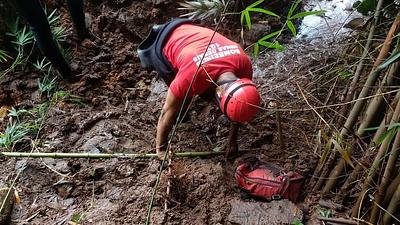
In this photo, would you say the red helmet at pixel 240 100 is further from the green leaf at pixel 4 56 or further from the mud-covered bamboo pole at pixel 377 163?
the green leaf at pixel 4 56

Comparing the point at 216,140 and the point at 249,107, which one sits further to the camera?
the point at 216,140

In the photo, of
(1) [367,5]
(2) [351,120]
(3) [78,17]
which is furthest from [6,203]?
(1) [367,5]

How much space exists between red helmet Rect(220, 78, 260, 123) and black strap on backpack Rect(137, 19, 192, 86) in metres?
0.59

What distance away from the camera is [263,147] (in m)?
2.77

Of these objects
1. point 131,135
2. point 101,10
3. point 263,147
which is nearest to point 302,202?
point 263,147

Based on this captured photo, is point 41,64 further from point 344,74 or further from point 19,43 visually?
point 344,74

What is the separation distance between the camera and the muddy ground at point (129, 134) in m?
2.36

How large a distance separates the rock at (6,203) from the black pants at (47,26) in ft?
3.72

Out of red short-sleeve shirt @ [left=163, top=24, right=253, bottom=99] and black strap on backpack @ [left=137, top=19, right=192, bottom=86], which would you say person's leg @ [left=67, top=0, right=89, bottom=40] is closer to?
black strap on backpack @ [left=137, top=19, right=192, bottom=86]

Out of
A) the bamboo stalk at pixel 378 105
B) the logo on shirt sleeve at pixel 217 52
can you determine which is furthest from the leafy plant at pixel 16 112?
the bamboo stalk at pixel 378 105

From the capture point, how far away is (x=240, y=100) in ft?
7.28

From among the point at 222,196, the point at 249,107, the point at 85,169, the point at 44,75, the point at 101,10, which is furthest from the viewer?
the point at 101,10

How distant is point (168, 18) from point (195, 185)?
194 centimetres

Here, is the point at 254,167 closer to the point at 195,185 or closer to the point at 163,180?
the point at 195,185
